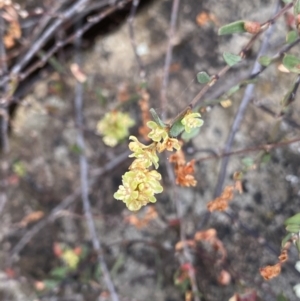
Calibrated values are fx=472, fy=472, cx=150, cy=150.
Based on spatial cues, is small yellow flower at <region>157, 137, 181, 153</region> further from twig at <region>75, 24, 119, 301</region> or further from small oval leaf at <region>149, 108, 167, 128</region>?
twig at <region>75, 24, 119, 301</region>

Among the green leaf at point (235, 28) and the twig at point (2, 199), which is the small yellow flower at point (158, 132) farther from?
the twig at point (2, 199)

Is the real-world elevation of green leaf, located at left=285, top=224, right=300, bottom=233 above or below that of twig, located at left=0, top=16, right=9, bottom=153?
below

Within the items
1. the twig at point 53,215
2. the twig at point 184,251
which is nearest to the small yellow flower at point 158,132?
the twig at point 184,251

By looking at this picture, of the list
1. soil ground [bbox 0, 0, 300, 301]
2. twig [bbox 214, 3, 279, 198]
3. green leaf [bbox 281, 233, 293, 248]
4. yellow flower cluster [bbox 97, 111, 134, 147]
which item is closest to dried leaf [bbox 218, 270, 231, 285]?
soil ground [bbox 0, 0, 300, 301]

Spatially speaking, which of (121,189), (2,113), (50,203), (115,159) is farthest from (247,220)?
(2,113)

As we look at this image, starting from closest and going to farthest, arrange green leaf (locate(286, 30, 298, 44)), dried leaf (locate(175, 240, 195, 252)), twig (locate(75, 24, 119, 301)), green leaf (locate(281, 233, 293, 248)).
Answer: green leaf (locate(281, 233, 293, 248)) → green leaf (locate(286, 30, 298, 44)) → dried leaf (locate(175, 240, 195, 252)) → twig (locate(75, 24, 119, 301))

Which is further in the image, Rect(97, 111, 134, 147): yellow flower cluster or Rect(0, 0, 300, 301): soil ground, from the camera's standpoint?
Rect(97, 111, 134, 147): yellow flower cluster

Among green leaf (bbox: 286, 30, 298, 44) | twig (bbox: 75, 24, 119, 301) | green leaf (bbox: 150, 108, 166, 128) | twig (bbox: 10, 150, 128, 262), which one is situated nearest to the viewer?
green leaf (bbox: 150, 108, 166, 128)

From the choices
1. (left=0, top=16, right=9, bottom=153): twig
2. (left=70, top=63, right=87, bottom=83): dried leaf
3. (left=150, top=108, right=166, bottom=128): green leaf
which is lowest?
(left=150, top=108, right=166, bottom=128): green leaf

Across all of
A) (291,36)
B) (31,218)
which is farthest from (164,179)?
(291,36)
